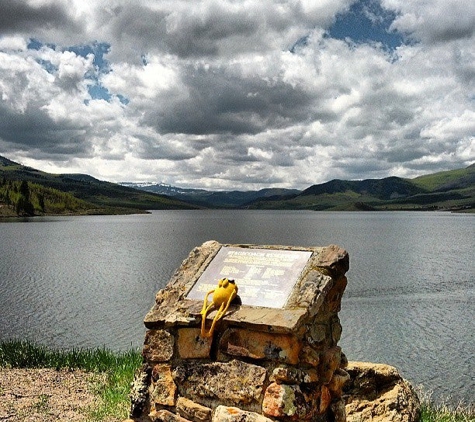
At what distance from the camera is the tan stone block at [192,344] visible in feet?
25.2

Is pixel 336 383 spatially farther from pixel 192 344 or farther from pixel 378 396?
pixel 378 396

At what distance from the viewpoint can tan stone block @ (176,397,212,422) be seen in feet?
24.3

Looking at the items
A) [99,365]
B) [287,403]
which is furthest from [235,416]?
[99,365]

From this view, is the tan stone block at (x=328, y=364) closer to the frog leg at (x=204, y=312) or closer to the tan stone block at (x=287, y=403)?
the tan stone block at (x=287, y=403)

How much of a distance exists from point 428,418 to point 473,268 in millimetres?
43305

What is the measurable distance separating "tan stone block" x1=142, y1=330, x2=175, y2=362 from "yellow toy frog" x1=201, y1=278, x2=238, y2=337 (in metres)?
0.68

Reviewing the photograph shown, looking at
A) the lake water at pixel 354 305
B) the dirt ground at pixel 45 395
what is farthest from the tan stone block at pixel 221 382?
the lake water at pixel 354 305

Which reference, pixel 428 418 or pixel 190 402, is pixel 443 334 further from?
pixel 190 402

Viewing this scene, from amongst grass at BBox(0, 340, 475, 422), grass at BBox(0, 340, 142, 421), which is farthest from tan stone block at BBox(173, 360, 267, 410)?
grass at BBox(0, 340, 142, 421)

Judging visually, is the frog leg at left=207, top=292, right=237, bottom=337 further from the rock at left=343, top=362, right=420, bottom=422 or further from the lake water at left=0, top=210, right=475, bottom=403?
the lake water at left=0, top=210, right=475, bottom=403

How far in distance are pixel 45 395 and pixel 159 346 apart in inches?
171

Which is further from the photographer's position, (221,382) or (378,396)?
(378,396)

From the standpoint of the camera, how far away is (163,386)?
784cm

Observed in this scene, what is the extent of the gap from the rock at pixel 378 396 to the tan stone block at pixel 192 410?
13.0ft
